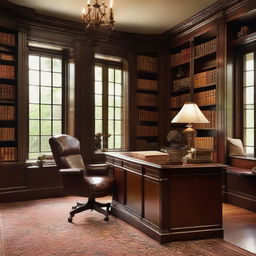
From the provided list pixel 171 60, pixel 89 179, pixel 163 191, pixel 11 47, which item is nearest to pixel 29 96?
pixel 11 47

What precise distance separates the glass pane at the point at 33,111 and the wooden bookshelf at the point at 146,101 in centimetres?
194

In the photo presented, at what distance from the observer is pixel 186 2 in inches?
184

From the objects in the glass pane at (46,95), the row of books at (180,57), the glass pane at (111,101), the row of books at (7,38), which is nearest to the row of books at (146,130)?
the glass pane at (111,101)

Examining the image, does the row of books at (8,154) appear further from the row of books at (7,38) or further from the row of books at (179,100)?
the row of books at (179,100)

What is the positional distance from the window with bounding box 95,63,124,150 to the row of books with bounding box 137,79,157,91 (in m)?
0.38

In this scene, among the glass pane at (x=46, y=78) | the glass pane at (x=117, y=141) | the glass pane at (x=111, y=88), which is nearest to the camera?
the glass pane at (x=46, y=78)

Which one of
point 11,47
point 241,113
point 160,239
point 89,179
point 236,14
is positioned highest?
point 236,14

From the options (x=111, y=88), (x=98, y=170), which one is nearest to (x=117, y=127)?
(x=111, y=88)

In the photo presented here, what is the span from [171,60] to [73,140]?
2865 mm

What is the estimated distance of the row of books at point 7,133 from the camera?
4867 mm

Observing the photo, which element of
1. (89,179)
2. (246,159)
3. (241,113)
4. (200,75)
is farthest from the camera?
(200,75)

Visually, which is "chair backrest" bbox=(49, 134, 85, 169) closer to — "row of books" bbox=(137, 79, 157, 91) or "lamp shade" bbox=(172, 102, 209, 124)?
"lamp shade" bbox=(172, 102, 209, 124)

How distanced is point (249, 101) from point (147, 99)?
2086 mm

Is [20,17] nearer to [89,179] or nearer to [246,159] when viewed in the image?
→ [89,179]
